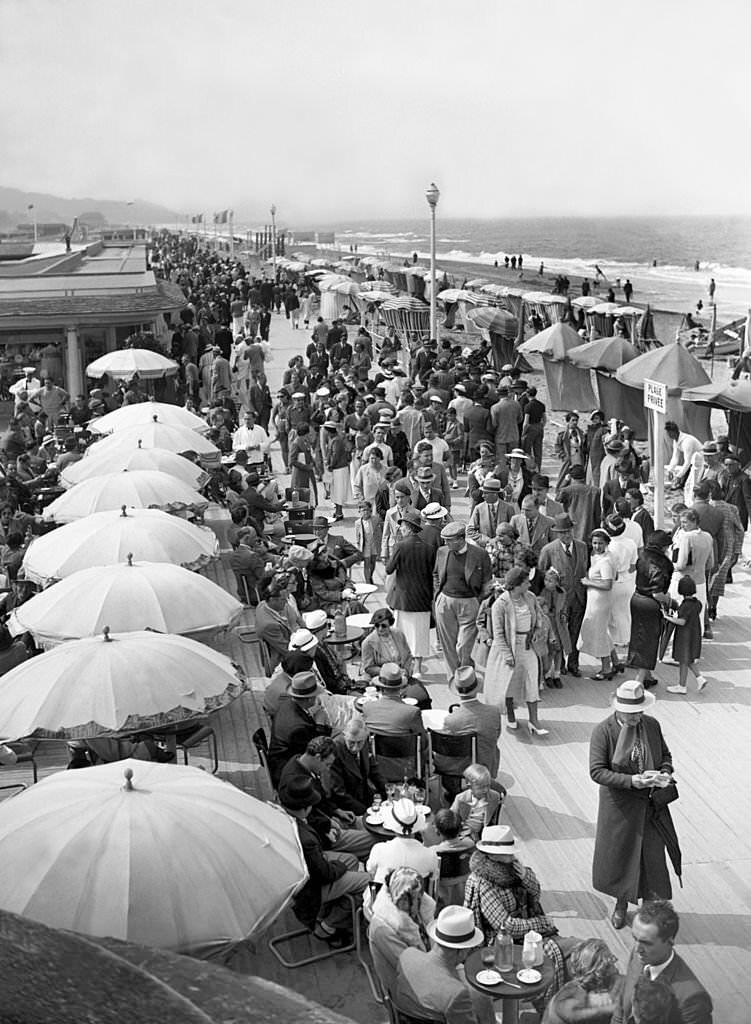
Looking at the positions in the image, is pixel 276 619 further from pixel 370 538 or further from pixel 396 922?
pixel 396 922

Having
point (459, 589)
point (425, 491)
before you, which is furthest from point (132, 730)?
point (425, 491)

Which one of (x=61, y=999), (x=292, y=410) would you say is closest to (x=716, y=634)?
(x=292, y=410)

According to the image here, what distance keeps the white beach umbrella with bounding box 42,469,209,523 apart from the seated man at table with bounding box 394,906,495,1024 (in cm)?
740

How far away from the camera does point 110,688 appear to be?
743cm

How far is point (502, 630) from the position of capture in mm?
9188

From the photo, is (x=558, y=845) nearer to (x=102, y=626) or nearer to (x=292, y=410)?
(x=102, y=626)

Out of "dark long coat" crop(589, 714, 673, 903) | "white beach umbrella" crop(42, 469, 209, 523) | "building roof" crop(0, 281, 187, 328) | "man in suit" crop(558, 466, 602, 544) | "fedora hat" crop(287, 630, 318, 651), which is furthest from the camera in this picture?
"building roof" crop(0, 281, 187, 328)

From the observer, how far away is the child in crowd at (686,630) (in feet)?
32.8

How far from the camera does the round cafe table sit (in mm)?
5348

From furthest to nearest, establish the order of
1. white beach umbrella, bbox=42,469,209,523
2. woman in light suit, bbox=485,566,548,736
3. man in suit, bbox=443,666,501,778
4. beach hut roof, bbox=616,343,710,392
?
beach hut roof, bbox=616,343,710,392, white beach umbrella, bbox=42,469,209,523, woman in light suit, bbox=485,566,548,736, man in suit, bbox=443,666,501,778

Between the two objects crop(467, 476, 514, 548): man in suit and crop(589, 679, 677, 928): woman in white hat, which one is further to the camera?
crop(467, 476, 514, 548): man in suit

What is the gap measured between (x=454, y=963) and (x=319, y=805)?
1.83 metres

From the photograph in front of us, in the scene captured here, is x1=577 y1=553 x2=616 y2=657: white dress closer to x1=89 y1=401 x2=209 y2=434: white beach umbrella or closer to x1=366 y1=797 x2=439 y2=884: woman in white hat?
x1=366 y1=797 x2=439 y2=884: woman in white hat

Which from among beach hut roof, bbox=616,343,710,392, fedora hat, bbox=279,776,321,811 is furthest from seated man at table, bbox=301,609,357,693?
beach hut roof, bbox=616,343,710,392
